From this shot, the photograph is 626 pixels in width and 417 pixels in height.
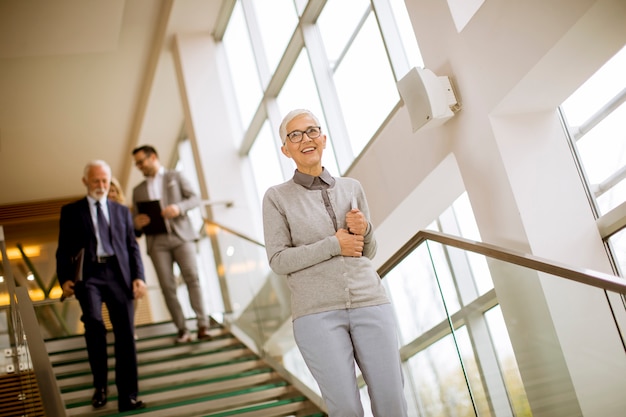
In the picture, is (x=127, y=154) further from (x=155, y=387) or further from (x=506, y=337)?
(x=506, y=337)

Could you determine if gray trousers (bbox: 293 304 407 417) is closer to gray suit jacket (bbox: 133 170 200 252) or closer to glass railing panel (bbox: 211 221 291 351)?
glass railing panel (bbox: 211 221 291 351)

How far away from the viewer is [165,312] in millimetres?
9984

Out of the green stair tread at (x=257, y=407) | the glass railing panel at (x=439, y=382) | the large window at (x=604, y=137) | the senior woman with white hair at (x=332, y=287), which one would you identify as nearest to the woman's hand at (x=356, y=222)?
the senior woman with white hair at (x=332, y=287)

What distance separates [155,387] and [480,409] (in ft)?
9.58

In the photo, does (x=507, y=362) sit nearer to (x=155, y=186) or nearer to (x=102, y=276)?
(x=102, y=276)

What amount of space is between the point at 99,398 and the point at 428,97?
272cm

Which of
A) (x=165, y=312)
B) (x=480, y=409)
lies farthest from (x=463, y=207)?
(x=165, y=312)

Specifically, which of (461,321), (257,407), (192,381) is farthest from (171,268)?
(461,321)

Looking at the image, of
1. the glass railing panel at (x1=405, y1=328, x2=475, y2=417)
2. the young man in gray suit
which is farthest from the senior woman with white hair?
the young man in gray suit

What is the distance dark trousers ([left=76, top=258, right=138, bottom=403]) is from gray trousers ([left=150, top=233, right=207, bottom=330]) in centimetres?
148

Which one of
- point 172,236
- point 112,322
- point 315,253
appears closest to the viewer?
point 315,253

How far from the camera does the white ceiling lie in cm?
780

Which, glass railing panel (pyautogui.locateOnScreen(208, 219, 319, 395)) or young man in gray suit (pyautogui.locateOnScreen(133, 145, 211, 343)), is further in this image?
young man in gray suit (pyautogui.locateOnScreen(133, 145, 211, 343))

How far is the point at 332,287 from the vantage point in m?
2.48
